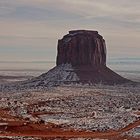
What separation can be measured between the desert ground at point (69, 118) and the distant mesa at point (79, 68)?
41.1m

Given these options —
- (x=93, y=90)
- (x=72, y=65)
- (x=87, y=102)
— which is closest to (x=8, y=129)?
(x=87, y=102)

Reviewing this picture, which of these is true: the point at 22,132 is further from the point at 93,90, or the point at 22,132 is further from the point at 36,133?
the point at 93,90

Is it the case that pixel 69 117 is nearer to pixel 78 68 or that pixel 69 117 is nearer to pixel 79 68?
pixel 79 68

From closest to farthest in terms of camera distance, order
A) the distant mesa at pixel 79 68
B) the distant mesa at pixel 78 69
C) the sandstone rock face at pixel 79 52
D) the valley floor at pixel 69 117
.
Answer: the valley floor at pixel 69 117
the distant mesa at pixel 78 69
the distant mesa at pixel 79 68
the sandstone rock face at pixel 79 52

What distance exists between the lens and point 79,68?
190 m

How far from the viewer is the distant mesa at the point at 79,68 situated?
18312 cm

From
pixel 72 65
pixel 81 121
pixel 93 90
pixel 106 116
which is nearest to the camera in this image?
pixel 81 121

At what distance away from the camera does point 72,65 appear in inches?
7618

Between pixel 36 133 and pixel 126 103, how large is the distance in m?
52.8

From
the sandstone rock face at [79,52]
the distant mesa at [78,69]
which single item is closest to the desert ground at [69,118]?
the distant mesa at [78,69]

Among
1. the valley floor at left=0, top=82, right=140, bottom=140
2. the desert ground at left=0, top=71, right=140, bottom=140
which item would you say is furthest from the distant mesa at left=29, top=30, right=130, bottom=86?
the valley floor at left=0, top=82, right=140, bottom=140

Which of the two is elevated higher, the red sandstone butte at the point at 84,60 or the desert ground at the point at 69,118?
the red sandstone butte at the point at 84,60

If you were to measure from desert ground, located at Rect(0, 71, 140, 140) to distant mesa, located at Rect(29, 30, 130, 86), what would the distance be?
135ft

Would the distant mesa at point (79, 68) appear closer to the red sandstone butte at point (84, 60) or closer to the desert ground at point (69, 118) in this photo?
the red sandstone butte at point (84, 60)
